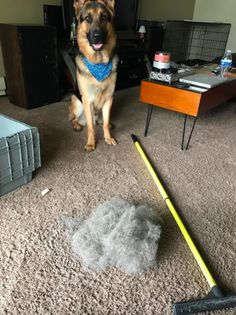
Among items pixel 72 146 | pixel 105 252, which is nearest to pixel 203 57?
pixel 72 146

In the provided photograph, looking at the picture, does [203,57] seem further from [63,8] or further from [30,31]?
[30,31]

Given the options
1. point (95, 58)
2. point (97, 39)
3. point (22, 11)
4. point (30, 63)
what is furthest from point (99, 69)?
point (22, 11)

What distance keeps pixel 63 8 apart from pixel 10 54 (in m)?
0.78

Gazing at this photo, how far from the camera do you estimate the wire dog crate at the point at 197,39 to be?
159 inches

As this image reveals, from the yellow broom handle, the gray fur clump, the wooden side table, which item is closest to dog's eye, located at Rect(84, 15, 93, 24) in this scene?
the wooden side table

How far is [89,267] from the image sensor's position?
1.05m

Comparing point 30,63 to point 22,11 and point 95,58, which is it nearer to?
point 22,11

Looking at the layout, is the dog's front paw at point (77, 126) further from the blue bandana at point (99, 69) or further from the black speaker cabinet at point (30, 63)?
the black speaker cabinet at point (30, 63)

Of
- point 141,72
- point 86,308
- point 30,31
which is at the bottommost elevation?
point 86,308

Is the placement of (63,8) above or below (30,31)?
above

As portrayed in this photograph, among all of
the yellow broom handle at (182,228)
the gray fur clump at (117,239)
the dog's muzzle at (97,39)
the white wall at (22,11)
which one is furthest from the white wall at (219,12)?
the gray fur clump at (117,239)

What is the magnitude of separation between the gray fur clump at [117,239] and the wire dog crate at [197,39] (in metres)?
3.45

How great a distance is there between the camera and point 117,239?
1.07 metres

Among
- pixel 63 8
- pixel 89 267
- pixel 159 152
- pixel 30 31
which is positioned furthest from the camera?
pixel 63 8
